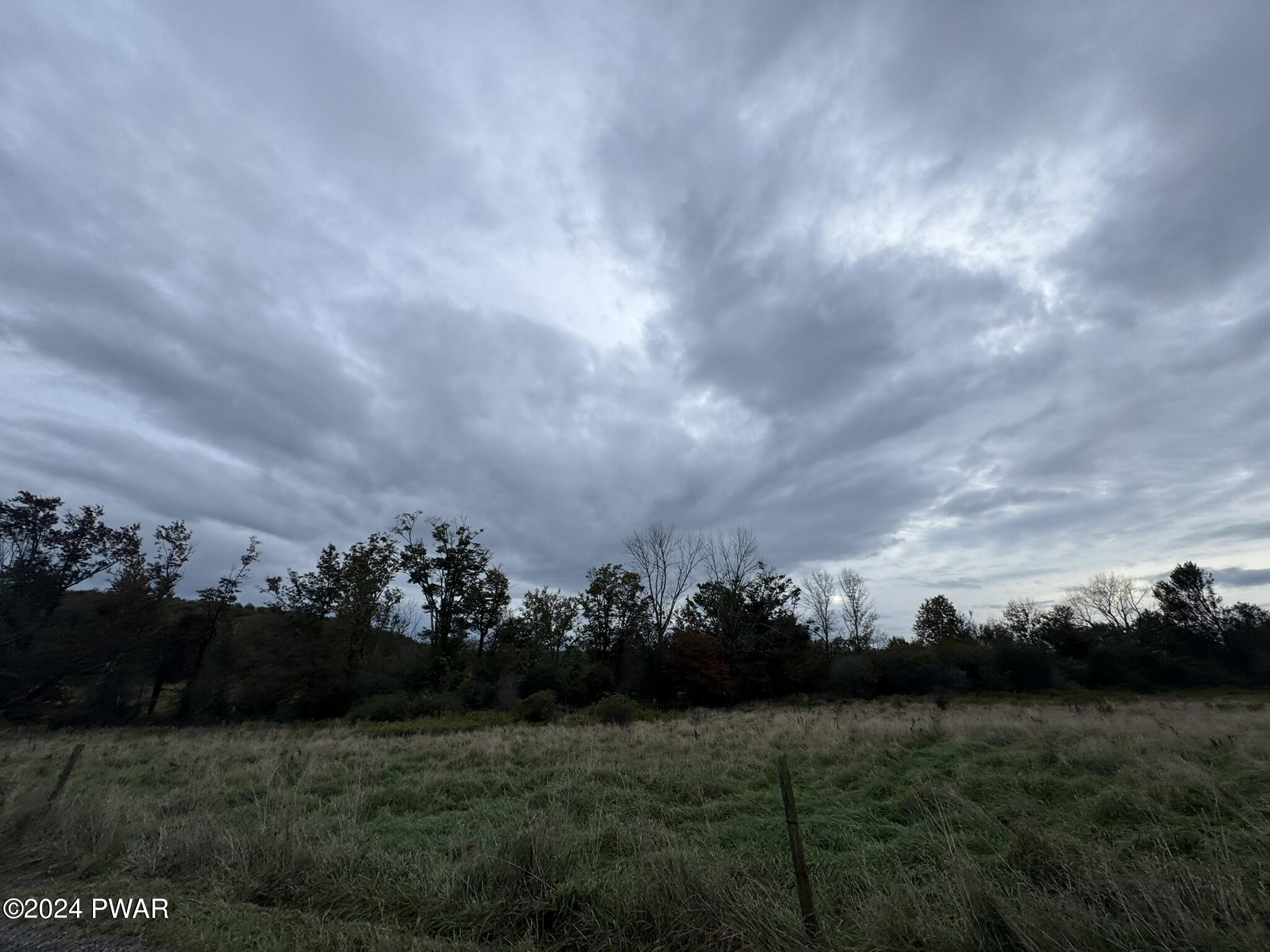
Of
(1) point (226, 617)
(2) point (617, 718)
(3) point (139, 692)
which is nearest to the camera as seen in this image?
(2) point (617, 718)

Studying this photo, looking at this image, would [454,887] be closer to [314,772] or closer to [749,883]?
[749,883]

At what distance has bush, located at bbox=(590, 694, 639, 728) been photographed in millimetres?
27188

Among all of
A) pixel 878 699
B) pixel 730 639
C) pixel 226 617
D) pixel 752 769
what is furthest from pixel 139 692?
pixel 878 699

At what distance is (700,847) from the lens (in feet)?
20.7

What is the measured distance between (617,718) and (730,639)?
19571mm

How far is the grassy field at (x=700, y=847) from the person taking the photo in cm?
384

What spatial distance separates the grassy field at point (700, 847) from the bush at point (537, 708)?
1773 cm

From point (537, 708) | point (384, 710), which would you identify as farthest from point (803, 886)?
point (384, 710)

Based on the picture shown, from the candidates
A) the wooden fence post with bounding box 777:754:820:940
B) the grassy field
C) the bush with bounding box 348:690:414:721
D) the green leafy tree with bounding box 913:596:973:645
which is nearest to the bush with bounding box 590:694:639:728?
the bush with bounding box 348:690:414:721

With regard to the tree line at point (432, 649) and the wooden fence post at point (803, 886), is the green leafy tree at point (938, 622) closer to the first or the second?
the tree line at point (432, 649)

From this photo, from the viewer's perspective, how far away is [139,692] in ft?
121

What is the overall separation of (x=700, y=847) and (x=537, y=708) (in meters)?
26.3

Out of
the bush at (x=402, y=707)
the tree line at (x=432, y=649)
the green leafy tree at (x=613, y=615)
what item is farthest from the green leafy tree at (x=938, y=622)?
the bush at (x=402, y=707)

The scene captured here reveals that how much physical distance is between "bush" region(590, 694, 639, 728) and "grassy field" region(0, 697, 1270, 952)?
14.9m
